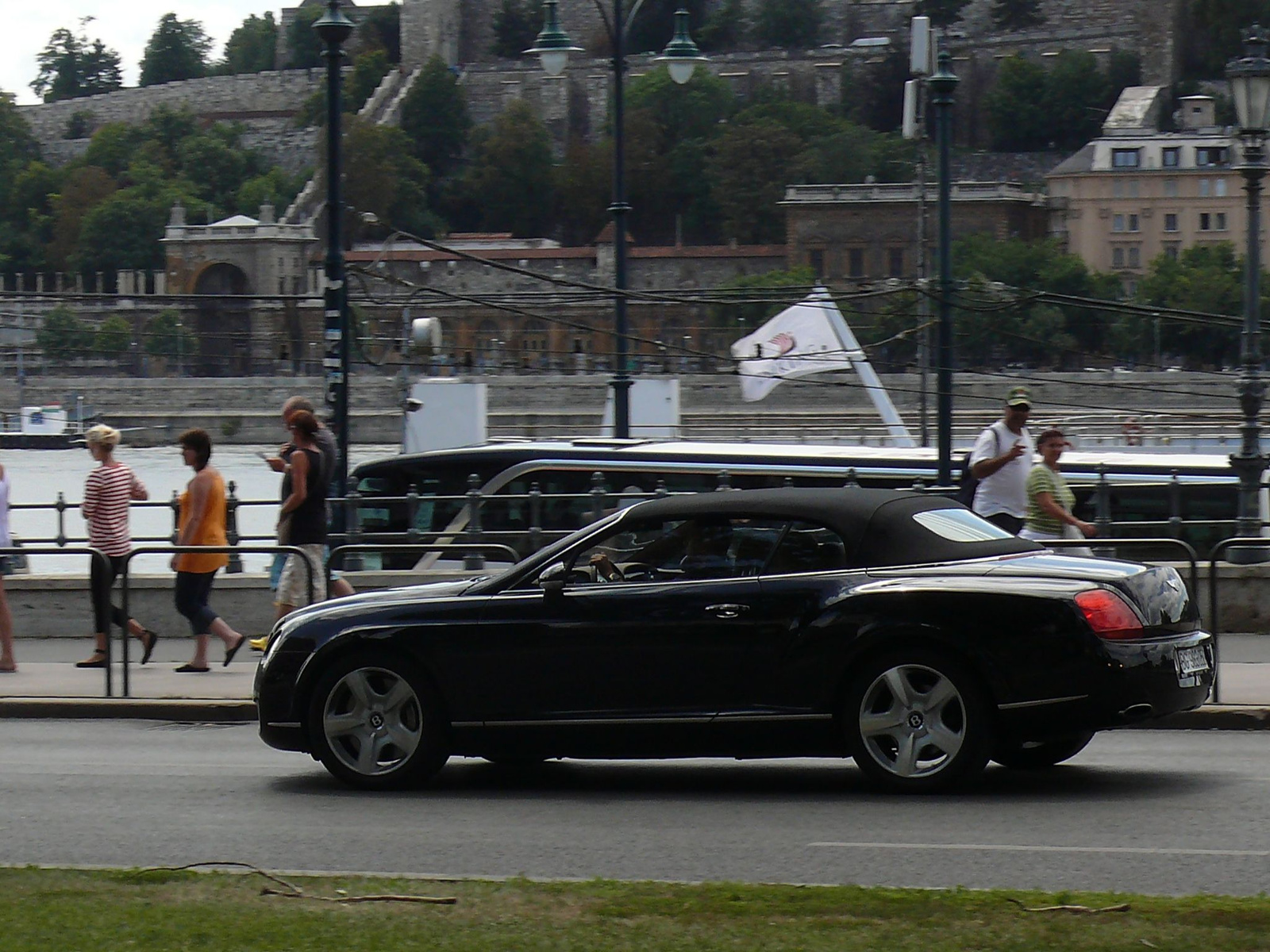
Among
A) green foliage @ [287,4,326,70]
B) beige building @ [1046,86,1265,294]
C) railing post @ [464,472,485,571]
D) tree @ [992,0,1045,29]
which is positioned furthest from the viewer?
green foliage @ [287,4,326,70]

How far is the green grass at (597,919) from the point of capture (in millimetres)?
6348

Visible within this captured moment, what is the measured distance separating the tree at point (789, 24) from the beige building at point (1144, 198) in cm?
4174

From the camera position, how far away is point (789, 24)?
573ft

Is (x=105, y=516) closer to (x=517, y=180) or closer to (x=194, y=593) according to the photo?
(x=194, y=593)

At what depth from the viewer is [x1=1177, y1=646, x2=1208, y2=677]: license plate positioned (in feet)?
30.2

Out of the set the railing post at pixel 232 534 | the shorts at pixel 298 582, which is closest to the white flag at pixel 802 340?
the railing post at pixel 232 534

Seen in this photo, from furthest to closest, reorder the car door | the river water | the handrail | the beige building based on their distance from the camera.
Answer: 1. the beige building
2. the river water
3. the handrail
4. the car door

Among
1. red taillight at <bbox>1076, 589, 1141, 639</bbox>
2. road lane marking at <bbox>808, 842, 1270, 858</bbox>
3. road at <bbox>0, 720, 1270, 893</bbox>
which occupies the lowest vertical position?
road at <bbox>0, 720, 1270, 893</bbox>

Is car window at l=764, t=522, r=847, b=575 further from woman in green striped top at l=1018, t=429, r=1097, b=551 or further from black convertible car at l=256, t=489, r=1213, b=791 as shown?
woman in green striped top at l=1018, t=429, r=1097, b=551

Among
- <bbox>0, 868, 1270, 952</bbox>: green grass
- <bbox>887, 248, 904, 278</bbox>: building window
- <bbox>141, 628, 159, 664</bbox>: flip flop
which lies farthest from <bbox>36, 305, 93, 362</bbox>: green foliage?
<bbox>0, 868, 1270, 952</bbox>: green grass

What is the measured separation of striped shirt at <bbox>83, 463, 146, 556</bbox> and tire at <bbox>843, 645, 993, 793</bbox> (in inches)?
254

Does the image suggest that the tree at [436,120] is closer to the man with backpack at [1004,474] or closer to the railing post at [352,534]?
the railing post at [352,534]

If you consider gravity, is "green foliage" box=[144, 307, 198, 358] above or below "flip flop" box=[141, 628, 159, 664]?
above

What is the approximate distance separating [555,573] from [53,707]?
15.0 feet
